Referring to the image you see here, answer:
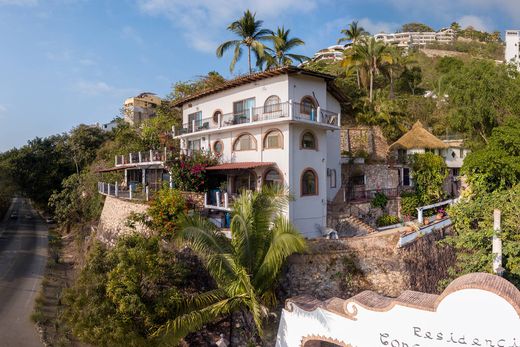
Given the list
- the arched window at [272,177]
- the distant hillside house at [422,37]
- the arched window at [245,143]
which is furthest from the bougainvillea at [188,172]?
the distant hillside house at [422,37]

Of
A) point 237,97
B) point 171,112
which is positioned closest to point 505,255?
point 237,97

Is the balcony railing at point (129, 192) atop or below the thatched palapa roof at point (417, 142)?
below

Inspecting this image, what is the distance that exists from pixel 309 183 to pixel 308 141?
251 cm

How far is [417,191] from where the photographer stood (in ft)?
88.2

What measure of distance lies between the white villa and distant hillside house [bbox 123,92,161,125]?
33.6 meters

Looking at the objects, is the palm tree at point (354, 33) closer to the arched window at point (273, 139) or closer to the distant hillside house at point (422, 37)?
the arched window at point (273, 139)

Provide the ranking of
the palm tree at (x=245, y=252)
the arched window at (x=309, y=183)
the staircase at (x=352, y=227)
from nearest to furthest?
the palm tree at (x=245, y=252) < the arched window at (x=309, y=183) < the staircase at (x=352, y=227)

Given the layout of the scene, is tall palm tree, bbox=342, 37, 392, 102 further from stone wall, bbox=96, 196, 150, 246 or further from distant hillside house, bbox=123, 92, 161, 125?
distant hillside house, bbox=123, 92, 161, 125

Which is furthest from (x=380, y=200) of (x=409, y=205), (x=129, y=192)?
(x=129, y=192)

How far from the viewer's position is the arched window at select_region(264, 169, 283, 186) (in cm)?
2002

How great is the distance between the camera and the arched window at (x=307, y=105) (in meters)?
20.5

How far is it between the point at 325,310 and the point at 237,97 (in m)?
16.4

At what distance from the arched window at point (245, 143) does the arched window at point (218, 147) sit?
1.43 meters

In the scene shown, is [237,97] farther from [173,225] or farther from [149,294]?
[149,294]
